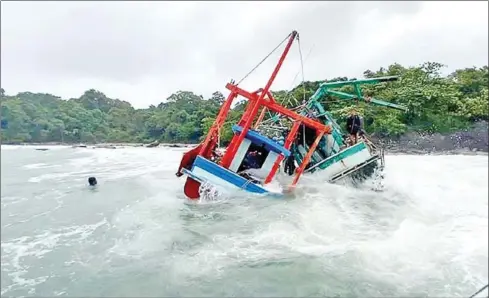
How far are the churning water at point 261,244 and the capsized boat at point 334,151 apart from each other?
54 cm

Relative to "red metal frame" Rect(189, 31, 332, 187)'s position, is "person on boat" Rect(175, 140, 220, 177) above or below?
below

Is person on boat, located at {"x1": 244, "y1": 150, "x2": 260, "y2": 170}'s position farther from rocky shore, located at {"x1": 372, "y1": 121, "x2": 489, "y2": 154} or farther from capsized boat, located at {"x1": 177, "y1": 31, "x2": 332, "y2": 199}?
rocky shore, located at {"x1": 372, "y1": 121, "x2": 489, "y2": 154}

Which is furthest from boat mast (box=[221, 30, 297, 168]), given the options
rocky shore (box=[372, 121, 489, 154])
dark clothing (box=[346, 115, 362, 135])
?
rocky shore (box=[372, 121, 489, 154])

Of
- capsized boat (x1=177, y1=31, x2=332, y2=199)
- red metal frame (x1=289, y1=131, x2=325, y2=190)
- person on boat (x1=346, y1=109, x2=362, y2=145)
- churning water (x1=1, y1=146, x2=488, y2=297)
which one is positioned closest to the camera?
churning water (x1=1, y1=146, x2=488, y2=297)

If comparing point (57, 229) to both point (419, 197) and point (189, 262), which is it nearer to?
point (189, 262)

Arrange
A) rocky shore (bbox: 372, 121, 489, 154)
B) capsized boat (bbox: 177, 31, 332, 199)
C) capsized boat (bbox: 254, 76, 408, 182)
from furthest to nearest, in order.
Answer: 1. rocky shore (bbox: 372, 121, 489, 154)
2. capsized boat (bbox: 254, 76, 408, 182)
3. capsized boat (bbox: 177, 31, 332, 199)

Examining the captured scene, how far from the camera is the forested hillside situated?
24.0 meters

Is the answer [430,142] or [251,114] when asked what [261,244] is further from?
[430,142]

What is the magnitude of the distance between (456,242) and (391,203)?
170 inches

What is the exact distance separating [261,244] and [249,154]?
15.7ft

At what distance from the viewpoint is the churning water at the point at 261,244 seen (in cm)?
559

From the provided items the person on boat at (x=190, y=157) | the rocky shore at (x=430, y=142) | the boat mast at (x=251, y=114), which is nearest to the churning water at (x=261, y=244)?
the person on boat at (x=190, y=157)

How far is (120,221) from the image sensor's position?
9969mm

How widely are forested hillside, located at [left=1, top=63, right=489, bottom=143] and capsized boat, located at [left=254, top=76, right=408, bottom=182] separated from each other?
1.03 metres
